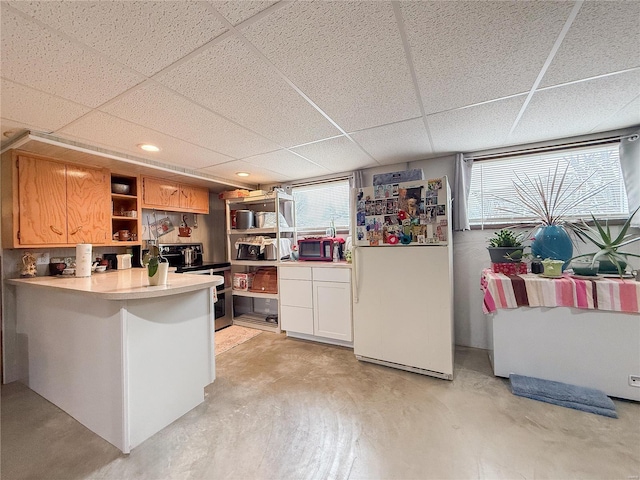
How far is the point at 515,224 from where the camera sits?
2.73 m

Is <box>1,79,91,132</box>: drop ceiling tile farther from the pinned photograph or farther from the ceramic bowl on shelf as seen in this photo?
the pinned photograph

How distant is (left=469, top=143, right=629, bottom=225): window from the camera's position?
7.97ft

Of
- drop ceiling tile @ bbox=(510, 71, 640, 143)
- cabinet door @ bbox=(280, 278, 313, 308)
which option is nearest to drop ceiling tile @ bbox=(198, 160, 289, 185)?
cabinet door @ bbox=(280, 278, 313, 308)

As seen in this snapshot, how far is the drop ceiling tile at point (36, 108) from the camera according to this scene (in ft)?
4.90

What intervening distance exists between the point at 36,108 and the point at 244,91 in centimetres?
138

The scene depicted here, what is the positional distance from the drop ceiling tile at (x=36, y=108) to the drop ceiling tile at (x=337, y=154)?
5.47ft

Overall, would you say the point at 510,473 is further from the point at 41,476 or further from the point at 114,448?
the point at 41,476

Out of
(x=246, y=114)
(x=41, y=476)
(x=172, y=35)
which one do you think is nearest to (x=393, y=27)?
(x=172, y=35)

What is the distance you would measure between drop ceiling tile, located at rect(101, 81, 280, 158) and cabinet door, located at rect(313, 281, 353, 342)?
166 cm

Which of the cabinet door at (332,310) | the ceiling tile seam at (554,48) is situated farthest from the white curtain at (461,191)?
the cabinet door at (332,310)

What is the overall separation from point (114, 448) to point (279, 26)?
249 centimetres

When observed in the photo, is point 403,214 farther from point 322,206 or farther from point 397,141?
point 322,206

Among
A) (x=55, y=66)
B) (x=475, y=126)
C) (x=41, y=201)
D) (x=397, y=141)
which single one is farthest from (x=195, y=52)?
(x=41, y=201)

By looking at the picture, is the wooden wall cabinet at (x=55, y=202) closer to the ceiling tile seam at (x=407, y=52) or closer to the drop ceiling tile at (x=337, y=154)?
the drop ceiling tile at (x=337, y=154)
